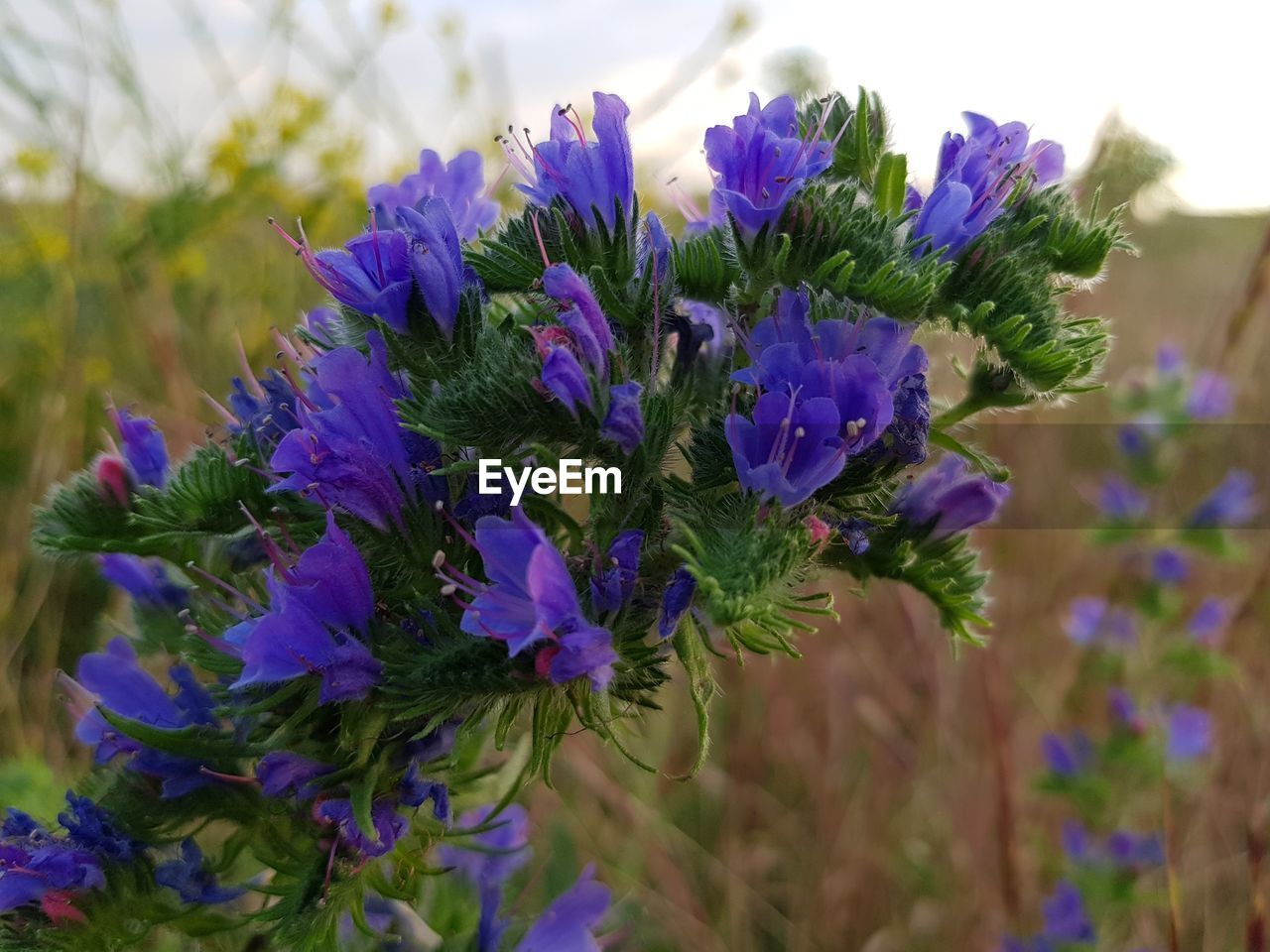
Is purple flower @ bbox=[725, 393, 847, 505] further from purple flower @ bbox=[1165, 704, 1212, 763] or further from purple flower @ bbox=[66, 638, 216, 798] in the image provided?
purple flower @ bbox=[1165, 704, 1212, 763]

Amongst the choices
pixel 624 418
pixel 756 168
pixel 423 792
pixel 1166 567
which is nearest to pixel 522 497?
pixel 624 418

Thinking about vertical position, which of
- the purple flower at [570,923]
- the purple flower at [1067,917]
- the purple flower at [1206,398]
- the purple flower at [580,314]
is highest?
the purple flower at [1206,398]

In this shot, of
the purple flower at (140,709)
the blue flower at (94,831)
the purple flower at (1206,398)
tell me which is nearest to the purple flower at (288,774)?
the purple flower at (140,709)

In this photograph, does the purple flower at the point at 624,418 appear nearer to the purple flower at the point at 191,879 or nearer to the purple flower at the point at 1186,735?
the purple flower at the point at 191,879

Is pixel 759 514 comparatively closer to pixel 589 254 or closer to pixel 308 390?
pixel 589 254

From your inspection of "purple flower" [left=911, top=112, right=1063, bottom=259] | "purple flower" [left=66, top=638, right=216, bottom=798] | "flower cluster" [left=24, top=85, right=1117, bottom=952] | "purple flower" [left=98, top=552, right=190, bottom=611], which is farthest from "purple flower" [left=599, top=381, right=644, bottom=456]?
"purple flower" [left=98, top=552, right=190, bottom=611]

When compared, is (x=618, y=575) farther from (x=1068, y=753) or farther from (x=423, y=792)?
(x=1068, y=753)
